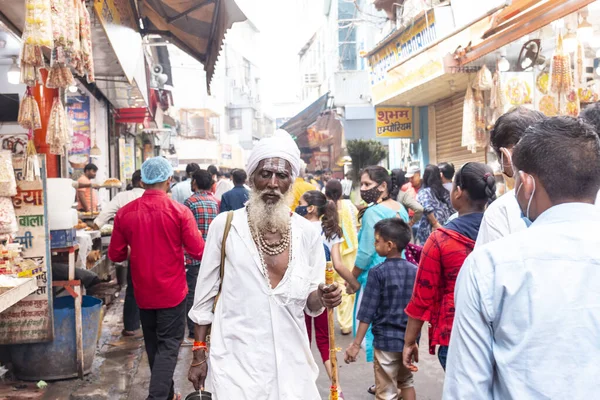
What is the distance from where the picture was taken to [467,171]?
349 cm

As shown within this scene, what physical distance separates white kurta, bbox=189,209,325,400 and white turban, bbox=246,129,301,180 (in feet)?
1.06

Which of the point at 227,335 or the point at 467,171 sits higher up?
the point at 467,171

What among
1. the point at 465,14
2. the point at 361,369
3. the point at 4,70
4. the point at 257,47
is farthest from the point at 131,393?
the point at 257,47

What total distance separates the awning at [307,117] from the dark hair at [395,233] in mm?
23206

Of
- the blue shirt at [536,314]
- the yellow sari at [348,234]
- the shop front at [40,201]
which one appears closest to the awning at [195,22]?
the shop front at [40,201]

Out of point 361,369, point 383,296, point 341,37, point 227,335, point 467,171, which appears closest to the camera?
point 227,335

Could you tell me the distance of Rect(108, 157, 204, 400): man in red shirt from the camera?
4969 mm

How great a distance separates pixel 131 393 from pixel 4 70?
3.87 metres

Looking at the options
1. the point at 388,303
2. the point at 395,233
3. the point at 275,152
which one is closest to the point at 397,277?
the point at 388,303

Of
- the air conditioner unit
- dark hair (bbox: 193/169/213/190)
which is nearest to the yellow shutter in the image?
dark hair (bbox: 193/169/213/190)

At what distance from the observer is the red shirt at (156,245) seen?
4980 millimetres

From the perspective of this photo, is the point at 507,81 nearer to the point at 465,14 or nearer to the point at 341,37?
the point at 465,14

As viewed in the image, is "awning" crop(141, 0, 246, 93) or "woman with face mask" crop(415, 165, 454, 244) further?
"woman with face mask" crop(415, 165, 454, 244)

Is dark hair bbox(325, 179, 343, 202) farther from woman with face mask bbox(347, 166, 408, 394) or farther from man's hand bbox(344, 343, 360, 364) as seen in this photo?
man's hand bbox(344, 343, 360, 364)
